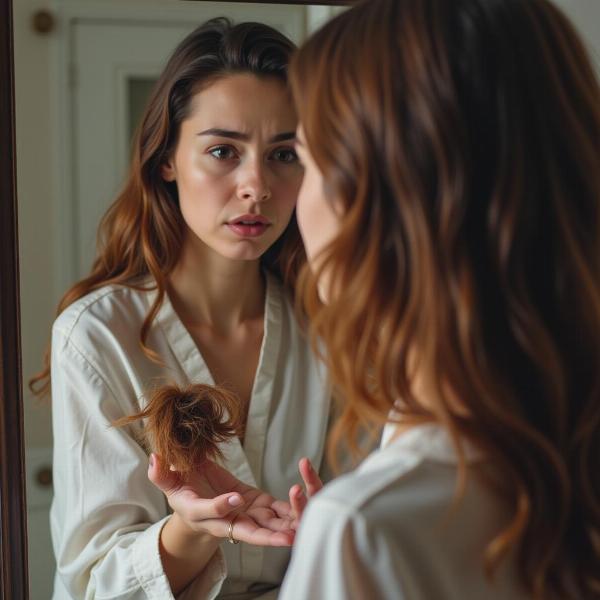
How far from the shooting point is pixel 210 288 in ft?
3.95

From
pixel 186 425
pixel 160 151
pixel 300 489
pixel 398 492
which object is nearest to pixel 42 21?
pixel 160 151

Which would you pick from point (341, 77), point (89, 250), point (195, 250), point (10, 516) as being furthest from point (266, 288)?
point (341, 77)

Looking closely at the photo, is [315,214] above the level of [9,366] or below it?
above

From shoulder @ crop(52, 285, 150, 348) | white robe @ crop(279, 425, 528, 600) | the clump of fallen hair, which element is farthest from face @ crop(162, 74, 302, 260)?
white robe @ crop(279, 425, 528, 600)

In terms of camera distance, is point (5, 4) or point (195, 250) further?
point (195, 250)

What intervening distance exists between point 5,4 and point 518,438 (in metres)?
0.77

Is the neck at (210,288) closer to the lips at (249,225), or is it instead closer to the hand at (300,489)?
the lips at (249,225)

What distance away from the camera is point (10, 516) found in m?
1.02

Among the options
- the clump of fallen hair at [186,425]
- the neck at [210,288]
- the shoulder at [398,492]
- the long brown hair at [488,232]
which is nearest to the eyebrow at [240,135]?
the neck at [210,288]

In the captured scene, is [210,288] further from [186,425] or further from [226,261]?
[186,425]

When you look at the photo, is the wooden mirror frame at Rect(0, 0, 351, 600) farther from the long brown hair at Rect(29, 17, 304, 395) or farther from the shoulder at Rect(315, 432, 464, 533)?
the shoulder at Rect(315, 432, 464, 533)

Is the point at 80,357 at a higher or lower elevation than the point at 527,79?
lower

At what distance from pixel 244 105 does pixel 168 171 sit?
0.14 m

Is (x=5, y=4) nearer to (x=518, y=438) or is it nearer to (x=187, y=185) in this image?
(x=187, y=185)
